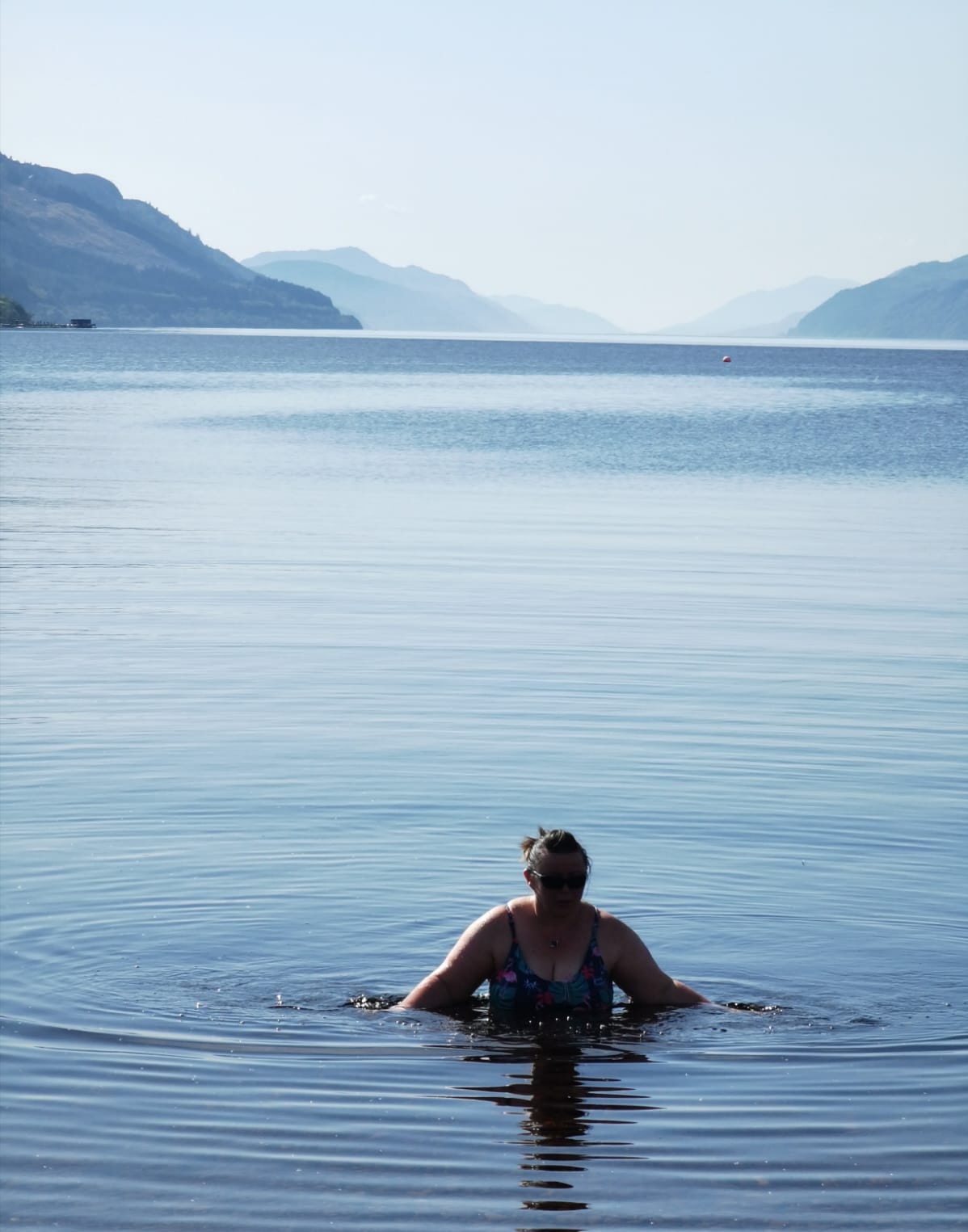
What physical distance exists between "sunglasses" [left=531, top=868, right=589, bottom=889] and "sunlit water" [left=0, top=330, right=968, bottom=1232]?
95 centimetres

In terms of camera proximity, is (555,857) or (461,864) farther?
(461,864)

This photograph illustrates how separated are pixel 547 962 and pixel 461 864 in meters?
3.25

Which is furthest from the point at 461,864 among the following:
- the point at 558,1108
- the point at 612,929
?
the point at 558,1108

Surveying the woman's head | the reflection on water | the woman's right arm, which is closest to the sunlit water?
the reflection on water

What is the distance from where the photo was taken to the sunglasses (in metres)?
7.64

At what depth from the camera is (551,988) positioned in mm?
8312

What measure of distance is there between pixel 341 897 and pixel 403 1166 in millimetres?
3816

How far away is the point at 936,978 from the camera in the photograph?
31.5 ft

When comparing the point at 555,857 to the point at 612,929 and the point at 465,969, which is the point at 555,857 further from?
the point at 465,969

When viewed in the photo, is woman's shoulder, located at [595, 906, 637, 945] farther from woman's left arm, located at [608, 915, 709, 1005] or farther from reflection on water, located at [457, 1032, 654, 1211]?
reflection on water, located at [457, 1032, 654, 1211]

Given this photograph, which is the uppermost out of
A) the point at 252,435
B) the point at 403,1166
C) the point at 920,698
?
the point at 252,435

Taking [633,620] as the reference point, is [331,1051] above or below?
below

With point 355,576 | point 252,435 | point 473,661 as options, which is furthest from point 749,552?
point 252,435

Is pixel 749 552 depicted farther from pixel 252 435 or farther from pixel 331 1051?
pixel 252 435
